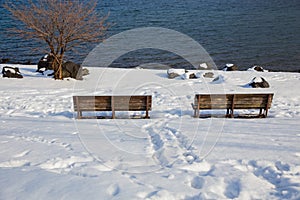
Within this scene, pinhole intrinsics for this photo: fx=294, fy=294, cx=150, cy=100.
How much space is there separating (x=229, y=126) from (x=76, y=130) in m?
4.26

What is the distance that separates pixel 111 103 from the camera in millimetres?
9820

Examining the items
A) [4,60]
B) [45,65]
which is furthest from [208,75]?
[4,60]

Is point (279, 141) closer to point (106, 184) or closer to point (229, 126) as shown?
point (229, 126)

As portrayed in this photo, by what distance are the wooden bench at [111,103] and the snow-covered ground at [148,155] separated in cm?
47

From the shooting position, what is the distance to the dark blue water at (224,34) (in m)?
29.3

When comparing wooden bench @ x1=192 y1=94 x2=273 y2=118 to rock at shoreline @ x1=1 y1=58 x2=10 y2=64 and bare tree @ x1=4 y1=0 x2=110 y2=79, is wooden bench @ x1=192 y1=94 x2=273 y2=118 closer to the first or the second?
bare tree @ x1=4 y1=0 x2=110 y2=79

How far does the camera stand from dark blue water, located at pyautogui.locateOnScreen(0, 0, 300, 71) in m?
29.3

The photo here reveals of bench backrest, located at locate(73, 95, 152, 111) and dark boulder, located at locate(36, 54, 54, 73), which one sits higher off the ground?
dark boulder, located at locate(36, 54, 54, 73)

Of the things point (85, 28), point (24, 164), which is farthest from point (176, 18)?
point (24, 164)

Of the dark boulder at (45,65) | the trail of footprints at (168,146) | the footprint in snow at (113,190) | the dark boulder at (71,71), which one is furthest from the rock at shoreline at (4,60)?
the footprint in snow at (113,190)

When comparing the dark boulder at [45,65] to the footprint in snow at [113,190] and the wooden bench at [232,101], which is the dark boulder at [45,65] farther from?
the footprint in snow at [113,190]

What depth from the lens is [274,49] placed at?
33.4 meters

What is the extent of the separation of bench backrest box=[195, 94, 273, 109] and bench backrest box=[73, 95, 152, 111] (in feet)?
5.88

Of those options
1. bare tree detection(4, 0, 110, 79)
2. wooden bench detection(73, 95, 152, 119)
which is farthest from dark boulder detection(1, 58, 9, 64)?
wooden bench detection(73, 95, 152, 119)
